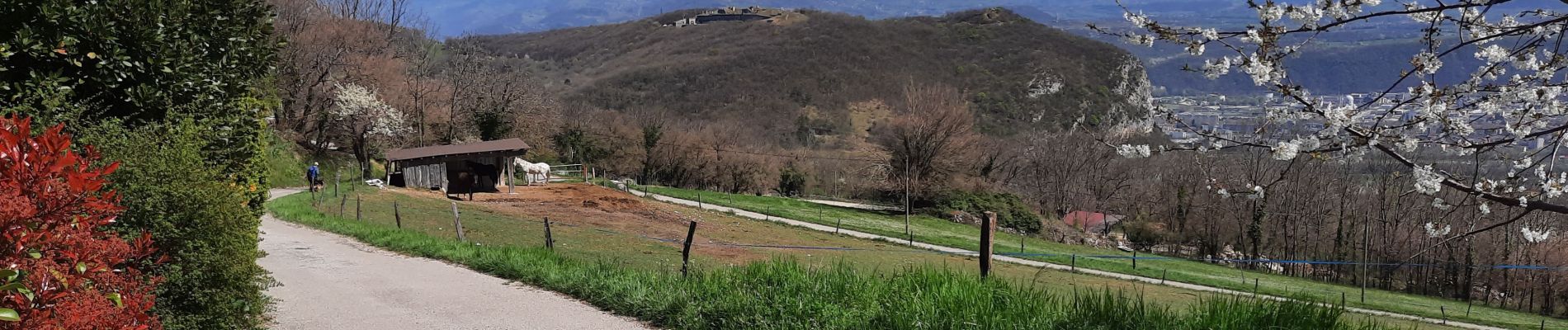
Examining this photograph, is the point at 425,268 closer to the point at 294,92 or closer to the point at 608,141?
the point at 294,92

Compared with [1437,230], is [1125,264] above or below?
below

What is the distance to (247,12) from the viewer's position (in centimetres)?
867

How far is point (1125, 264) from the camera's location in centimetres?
3572

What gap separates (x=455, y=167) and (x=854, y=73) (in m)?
119

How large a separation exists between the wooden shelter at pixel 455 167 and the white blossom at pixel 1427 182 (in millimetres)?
37264

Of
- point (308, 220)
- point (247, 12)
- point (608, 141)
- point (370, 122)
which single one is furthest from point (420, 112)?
point (247, 12)

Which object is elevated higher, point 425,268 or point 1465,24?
point 1465,24

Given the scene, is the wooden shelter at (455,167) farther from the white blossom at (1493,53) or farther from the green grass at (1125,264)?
the white blossom at (1493,53)

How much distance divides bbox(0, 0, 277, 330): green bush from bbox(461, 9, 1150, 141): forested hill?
105423mm

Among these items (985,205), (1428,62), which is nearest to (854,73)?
(985,205)

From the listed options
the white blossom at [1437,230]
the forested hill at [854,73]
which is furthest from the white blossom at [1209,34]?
the forested hill at [854,73]

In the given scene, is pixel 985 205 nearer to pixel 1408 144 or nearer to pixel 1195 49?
pixel 1195 49

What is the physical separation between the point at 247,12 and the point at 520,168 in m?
46.1

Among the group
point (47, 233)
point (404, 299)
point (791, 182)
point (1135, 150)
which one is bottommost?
point (404, 299)
